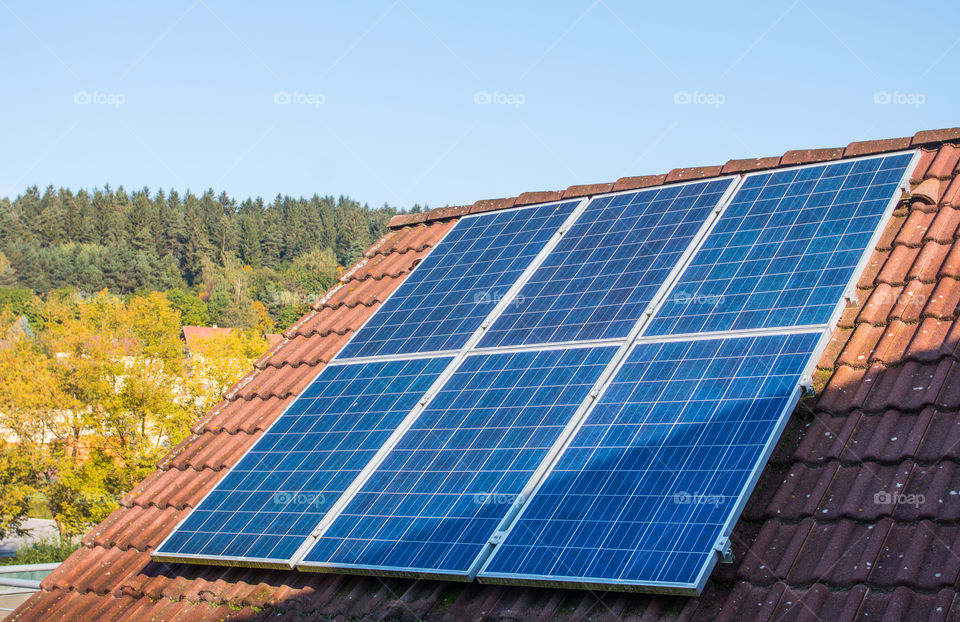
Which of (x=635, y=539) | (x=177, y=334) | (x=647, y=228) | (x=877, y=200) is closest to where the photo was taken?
→ (x=635, y=539)

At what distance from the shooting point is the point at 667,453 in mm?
6477

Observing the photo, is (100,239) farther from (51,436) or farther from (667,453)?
(667,453)

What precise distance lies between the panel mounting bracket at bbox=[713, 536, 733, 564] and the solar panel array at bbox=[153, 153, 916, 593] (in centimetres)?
6

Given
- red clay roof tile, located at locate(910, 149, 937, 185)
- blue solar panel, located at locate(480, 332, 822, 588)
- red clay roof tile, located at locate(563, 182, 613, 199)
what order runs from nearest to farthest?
blue solar panel, located at locate(480, 332, 822, 588)
red clay roof tile, located at locate(910, 149, 937, 185)
red clay roof tile, located at locate(563, 182, 613, 199)

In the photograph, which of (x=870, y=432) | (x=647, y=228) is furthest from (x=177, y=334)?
(x=870, y=432)

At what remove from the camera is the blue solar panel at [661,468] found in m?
5.90

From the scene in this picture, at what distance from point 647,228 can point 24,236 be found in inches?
6850

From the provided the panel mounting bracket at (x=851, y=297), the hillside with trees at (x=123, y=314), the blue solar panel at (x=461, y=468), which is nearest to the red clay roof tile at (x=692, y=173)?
the panel mounting bracket at (x=851, y=297)

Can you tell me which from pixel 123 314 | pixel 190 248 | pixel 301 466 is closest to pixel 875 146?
pixel 301 466

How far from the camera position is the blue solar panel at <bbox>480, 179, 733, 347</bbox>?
324 inches

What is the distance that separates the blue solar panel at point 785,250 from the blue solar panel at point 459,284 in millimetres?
2103

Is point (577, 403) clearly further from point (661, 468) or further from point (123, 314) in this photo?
point (123, 314)

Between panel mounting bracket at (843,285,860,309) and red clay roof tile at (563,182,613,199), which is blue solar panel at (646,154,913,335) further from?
red clay roof tile at (563,182,613,199)

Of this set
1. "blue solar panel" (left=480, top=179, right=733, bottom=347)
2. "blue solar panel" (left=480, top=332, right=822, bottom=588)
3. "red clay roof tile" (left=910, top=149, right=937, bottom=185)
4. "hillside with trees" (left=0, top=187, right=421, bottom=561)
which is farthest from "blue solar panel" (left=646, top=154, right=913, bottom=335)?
"hillside with trees" (left=0, top=187, right=421, bottom=561)
